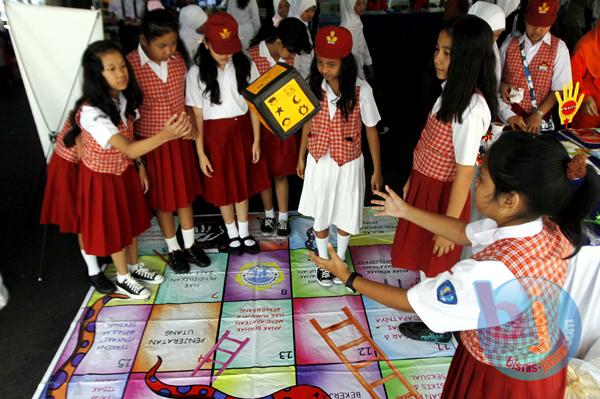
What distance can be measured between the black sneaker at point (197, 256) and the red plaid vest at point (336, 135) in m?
0.85

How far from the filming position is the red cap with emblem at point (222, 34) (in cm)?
212

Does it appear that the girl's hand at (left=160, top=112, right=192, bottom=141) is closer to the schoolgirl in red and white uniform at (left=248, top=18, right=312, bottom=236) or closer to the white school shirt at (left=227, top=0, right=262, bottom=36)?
the schoolgirl in red and white uniform at (left=248, top=18, right=312, bottom=236)

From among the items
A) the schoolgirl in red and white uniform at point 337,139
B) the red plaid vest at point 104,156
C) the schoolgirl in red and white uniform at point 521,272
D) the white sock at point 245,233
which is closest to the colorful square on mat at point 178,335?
the white sock at point 245,233

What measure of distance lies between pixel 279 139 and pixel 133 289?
106 cm

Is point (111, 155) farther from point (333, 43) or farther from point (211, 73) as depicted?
point (333, 43)

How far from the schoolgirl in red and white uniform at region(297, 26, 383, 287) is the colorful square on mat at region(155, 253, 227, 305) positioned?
0.52 m

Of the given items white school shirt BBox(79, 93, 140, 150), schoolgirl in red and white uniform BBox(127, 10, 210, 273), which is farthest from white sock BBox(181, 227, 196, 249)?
white school shirt BBox(79, 93, 140, 150)

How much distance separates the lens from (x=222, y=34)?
83.5 inches

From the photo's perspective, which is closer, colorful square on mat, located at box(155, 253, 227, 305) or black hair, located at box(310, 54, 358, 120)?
black hair, located at box(310, 54, 358, 120)

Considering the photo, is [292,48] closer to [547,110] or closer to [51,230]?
[547,110]

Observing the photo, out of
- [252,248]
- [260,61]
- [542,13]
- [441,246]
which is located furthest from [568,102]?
[252,248]

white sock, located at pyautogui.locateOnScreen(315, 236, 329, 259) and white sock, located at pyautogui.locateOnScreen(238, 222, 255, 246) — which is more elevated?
white sock, located at pyautogui.locateOnScreen(315, 236, 329, 259)

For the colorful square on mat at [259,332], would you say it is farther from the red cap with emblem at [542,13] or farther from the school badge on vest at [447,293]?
the red cap with emblem at [542,13]

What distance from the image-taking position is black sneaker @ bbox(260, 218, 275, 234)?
2857 millimetres
